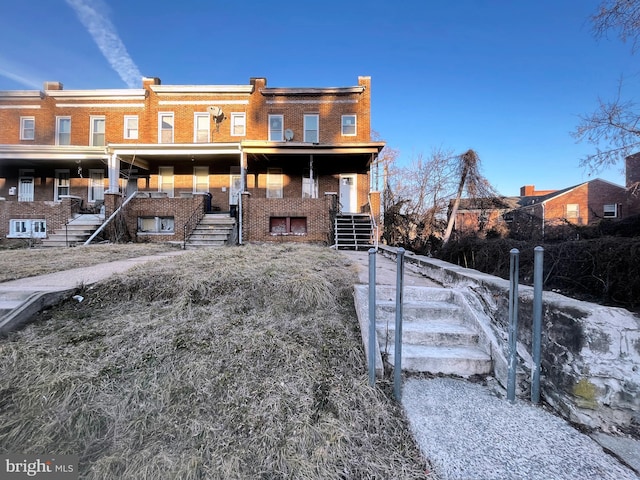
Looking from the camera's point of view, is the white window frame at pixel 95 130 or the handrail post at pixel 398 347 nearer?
the handrail post at pixel 398 347

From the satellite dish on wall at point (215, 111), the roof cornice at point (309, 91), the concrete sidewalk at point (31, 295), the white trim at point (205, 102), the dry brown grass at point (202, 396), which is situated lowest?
the dry brown grass at point (202, 396)

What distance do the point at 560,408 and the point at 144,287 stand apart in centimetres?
429

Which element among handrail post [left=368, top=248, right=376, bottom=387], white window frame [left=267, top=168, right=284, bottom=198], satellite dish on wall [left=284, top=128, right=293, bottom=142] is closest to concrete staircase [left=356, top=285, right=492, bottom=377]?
handrail post [left=368, top=248, right=376, bottom=387]

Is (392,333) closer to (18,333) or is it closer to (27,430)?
(27,430)

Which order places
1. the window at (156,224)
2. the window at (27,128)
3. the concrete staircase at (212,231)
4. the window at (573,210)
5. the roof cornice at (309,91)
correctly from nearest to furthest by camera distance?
the concrete staircase at (212,231) < the window at (156,224) < the roof cornice at (309,91) < the window at (27,128) < the window at (573,210)

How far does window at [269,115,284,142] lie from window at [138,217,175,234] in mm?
6644

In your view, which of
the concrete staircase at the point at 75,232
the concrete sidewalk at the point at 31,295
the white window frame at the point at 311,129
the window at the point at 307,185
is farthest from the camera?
the white window frame at the point at 311,129

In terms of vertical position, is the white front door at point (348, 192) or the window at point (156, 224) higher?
the white front door at point (348, 192)

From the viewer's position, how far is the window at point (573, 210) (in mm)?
26016

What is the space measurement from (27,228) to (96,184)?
4287 millimetres

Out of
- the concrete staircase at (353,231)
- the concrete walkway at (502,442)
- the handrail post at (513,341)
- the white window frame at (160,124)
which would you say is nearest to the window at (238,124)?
the white window frame at (160,124)

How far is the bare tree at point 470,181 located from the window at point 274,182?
8586mm

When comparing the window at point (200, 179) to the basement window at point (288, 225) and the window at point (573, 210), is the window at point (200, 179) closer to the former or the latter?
the basement window at point (288, 225)

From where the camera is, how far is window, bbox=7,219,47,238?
40.0ft
